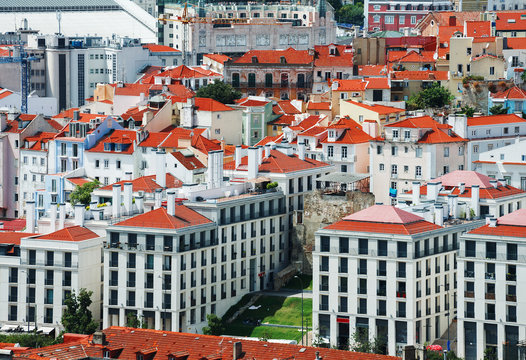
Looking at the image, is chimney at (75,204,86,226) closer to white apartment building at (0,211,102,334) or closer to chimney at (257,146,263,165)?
white apartment building at (0,211,102,334)

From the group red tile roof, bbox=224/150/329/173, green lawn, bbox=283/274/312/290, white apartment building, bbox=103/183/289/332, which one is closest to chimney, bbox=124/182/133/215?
white apartment building, bbox=103/183/289/332

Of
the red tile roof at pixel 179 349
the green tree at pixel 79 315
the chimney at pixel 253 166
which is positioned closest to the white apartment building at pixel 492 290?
the red tile roof at pixel 179 349

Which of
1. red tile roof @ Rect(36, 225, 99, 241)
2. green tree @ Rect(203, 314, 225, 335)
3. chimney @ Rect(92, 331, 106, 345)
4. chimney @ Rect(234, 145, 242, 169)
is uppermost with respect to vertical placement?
chimney @ Rect(234, 145, 242, 169)

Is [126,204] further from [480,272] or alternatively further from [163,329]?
[480,272]

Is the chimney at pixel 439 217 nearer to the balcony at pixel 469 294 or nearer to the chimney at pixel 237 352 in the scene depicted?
the balcony at pixel 469 294

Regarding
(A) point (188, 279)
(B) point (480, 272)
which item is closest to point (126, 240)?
(A) point (188, 279)

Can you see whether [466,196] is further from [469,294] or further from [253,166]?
[253,166]
